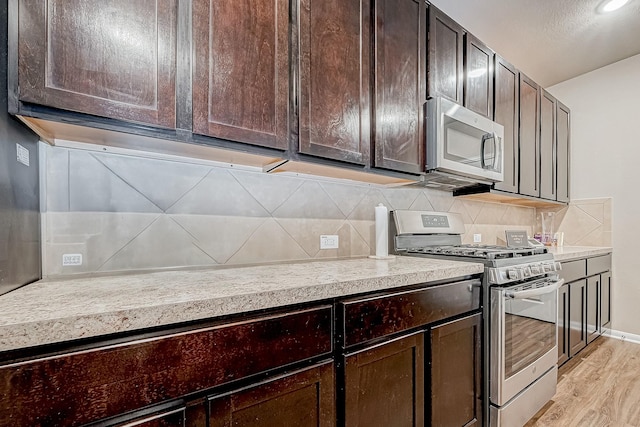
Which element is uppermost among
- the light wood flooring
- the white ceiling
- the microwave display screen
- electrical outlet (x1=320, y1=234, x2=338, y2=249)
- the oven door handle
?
the white ceiling

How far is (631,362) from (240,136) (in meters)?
3.45

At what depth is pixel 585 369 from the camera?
2393 mm

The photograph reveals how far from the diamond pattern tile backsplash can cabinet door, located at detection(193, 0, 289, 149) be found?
34cm

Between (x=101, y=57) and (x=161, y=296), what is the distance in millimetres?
726

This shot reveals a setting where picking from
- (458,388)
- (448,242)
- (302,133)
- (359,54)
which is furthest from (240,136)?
(448,242)

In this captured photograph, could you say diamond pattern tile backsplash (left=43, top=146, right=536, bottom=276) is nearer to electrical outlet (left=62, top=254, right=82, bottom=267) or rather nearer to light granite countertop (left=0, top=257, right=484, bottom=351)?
electrical outlet (left=62, top=254, right=82, bottom=267)

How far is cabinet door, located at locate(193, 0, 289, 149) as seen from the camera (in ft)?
3.51

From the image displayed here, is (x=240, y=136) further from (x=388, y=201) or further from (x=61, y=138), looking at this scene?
(x=388, y=201)

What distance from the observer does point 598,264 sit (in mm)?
2783

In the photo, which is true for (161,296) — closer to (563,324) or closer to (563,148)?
(563,324)

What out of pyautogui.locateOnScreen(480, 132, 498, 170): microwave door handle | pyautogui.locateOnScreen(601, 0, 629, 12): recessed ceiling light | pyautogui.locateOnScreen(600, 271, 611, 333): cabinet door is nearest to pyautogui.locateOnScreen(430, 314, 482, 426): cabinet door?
pyautogui.locateOnScreen(480, 132, 498, 170): microwave door handle

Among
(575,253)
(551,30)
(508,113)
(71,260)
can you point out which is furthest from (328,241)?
(551,30)

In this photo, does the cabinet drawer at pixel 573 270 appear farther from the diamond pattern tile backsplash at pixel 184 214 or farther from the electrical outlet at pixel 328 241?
the electrical outlet at pixel 328 241

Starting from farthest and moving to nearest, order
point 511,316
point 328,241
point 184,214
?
1. point 328,241
2. point 511,316
3. point 184,214
